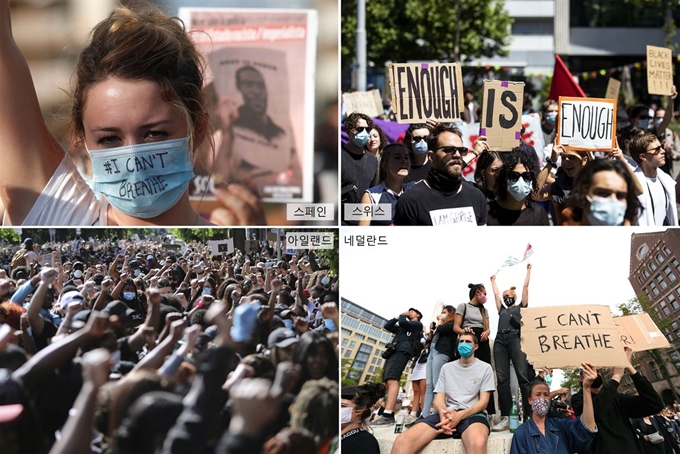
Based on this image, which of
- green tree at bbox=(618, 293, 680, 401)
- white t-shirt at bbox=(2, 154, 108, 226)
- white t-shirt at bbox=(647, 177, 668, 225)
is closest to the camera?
white t-shirt at bbox=(2, 154, 108, 226)

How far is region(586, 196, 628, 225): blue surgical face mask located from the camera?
15.5ft

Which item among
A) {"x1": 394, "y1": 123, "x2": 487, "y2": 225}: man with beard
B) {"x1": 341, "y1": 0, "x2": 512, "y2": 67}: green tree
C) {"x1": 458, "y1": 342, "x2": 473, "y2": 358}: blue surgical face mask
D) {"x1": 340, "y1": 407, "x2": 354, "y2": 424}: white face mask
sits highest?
{"x1": 341, "y1": 0, "x2": 512, "y2": 67}: green tree

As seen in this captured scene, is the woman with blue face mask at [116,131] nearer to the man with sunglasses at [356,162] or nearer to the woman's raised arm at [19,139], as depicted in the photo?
the woman's raised arm at [19,139]

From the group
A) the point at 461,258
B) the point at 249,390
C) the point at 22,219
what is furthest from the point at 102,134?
the point at 461,258

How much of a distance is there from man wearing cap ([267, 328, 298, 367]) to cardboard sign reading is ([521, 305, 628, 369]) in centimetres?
122

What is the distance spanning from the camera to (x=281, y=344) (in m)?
4.67

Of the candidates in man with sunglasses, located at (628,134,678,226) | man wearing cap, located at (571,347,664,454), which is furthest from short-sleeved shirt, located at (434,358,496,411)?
man with sunglasses, located at (628,134,678,226)

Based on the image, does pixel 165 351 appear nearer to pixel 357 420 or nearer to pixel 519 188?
pixel 357 420

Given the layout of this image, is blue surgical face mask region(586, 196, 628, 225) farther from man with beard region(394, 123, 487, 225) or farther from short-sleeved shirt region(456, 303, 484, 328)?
short-sleeved shirt region(456, 303, 484, 328)

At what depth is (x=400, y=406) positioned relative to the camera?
15.7 feet

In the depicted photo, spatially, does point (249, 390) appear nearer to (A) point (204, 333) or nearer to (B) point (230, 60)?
(A) point (204, 333)

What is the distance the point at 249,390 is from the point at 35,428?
1080 millimetres

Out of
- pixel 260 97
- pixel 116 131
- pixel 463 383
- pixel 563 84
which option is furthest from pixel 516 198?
pixel 563 84

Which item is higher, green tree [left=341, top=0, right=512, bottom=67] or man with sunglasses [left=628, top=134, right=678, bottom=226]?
green tree [left=341, top=0, right=512, bottom=67]
